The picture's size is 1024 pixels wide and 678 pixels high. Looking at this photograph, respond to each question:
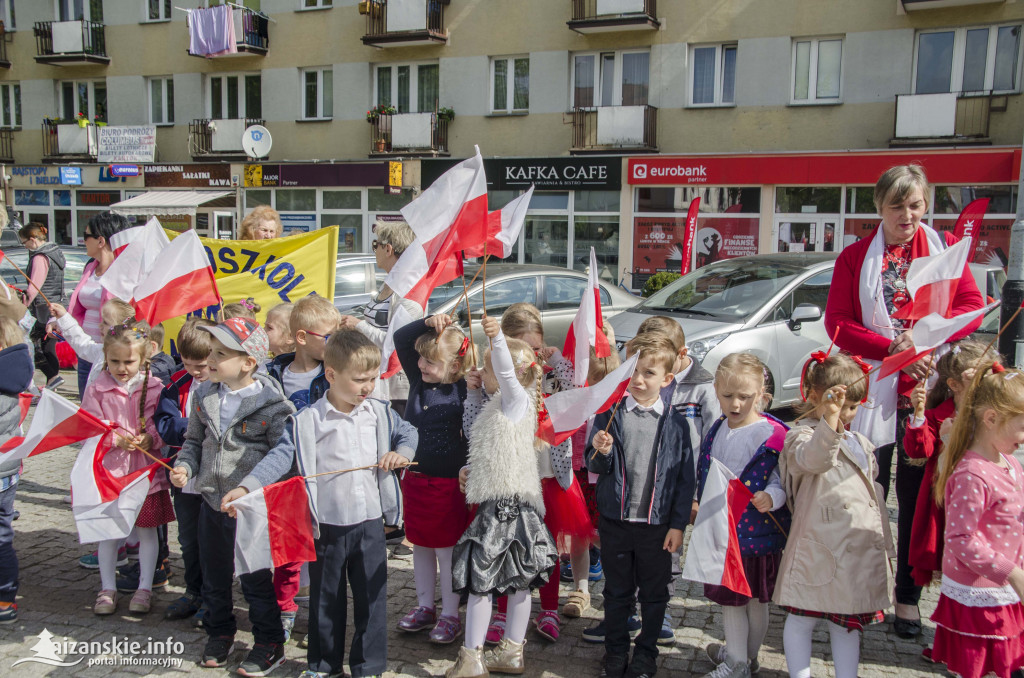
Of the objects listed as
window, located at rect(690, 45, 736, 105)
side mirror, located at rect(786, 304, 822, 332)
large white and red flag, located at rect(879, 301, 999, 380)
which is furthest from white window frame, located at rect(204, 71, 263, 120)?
large white and red flag, located at rect(879, 301, 999, 380)

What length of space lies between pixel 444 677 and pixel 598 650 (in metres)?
0.77

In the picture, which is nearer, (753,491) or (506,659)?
(753,491)

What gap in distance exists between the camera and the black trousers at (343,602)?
3689mm

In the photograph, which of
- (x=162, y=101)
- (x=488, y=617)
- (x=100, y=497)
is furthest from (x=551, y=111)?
(x=488, y=617)

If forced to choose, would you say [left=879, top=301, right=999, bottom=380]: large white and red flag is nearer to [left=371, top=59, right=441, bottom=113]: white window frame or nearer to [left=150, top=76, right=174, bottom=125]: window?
[left=371, top=59, right=441, bottom=113]: white window frame

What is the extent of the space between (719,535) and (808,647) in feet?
1.93

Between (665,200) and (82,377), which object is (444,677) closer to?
(82,377)

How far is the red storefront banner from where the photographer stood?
1684 cm

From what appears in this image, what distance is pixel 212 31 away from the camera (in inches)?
926

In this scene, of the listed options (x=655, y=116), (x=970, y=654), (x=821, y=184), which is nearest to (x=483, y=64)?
(x=655, y=116)

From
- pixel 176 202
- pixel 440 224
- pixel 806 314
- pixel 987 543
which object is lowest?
pixel 987 543

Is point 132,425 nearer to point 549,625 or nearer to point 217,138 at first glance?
point 549,625

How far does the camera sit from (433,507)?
13.6 feet

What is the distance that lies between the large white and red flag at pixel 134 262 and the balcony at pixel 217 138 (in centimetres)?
2010
